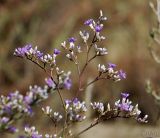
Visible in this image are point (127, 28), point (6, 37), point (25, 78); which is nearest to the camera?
point (25, 78)

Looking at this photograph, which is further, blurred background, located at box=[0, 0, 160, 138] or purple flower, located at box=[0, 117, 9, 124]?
blurred background, located at box=[0, 0, 160, 138]

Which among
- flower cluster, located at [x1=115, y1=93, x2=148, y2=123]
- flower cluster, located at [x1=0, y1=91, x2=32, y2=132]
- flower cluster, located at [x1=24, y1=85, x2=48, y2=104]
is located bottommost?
flower cluster, located at [x1=115, y1=93, x2=148, y2=123]

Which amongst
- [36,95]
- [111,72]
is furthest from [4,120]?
[111,72]

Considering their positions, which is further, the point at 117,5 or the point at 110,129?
the point at 117,5

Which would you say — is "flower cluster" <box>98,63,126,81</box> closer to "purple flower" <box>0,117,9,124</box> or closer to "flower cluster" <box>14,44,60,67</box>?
"flower cluster" <box>14,44,60,67</box>

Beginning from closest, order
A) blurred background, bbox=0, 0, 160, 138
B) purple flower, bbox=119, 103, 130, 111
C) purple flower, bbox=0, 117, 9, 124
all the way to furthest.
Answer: purple flower, bbox=119, 103, 130, 111 < purple flower, bbox=0, 117, 9, 124 < blurred background, bbox=0, 0, 160, 138

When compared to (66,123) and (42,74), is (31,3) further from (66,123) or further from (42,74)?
(66,123)

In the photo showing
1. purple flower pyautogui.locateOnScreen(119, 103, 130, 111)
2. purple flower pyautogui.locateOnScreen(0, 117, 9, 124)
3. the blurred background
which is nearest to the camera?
purple flower pyautogui.locateOnScreen(119, 103, 130, 111)

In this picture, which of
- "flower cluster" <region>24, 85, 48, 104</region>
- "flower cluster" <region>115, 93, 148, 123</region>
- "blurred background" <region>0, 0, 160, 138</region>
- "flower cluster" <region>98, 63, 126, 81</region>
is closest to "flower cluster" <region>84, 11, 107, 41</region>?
"flower cluster" <region>98, 63, 126, 81</region>

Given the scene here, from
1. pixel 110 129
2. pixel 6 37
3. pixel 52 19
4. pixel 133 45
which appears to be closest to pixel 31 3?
pixel 52 19
